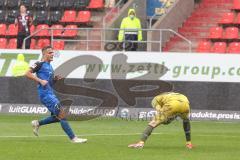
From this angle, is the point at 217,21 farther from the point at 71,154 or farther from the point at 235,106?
the point at 71,154

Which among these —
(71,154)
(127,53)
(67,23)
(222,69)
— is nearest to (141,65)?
(127,53)

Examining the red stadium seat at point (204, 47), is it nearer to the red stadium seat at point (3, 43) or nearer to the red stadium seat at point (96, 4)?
the red stadium seat at point (96, 4)

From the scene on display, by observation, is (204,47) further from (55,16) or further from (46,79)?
(46,79)

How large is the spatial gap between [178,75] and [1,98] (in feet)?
19.7

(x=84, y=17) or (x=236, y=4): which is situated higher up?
(x=236, y=4)

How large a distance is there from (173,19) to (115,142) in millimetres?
14412

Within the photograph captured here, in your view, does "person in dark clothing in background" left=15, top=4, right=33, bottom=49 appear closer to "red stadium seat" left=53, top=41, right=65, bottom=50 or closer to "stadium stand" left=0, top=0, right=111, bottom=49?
"red stadium seat" left=53, top=41, right=65, bottom=50

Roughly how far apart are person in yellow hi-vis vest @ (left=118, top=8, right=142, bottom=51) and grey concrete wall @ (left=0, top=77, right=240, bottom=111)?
2095mm

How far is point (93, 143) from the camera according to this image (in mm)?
17609

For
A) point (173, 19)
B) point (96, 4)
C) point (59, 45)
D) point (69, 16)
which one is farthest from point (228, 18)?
point (69, 16)

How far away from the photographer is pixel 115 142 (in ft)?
59.2

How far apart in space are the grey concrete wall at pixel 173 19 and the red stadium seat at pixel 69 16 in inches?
175

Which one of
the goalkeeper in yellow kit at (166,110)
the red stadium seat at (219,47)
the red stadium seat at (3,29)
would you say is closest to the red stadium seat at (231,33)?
the red stadium seat at (219,47)

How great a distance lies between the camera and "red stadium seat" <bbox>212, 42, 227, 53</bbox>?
2952cm
